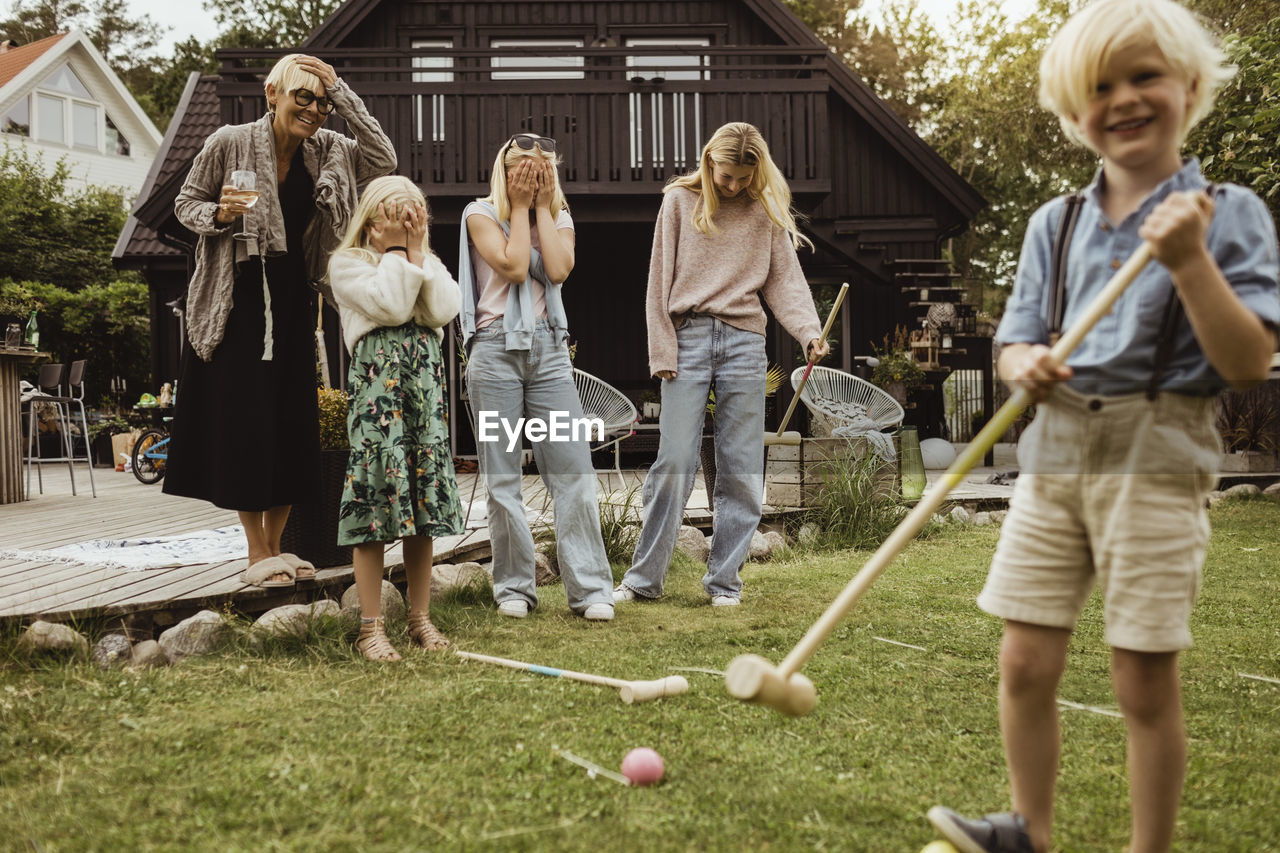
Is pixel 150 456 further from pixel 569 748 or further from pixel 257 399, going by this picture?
pixel 569 748

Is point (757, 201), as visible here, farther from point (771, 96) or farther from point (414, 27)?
point (414, 27)

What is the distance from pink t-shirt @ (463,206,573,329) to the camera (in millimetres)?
3653

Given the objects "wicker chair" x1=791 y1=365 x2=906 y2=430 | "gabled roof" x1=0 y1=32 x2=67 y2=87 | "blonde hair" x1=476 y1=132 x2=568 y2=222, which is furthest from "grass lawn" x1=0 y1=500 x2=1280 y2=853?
"gabled roof" x1=0 y1=32 x2=67 y2=87

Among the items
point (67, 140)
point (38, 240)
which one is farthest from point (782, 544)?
point (67, 140)

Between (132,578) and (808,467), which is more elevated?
(808,467)

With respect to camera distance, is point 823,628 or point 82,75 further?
point 82,75

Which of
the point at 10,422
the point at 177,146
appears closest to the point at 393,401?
the point at 10,422

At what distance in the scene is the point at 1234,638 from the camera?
11.3ft

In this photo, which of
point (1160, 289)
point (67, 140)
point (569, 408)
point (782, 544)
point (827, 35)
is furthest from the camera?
point (67, 140)

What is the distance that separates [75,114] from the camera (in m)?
21.3

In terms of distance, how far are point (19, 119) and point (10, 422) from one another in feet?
54.4

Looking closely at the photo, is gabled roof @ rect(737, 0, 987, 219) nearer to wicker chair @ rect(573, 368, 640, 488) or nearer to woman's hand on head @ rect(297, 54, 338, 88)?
wicker chair @ rect(573, 368, 640, 488)

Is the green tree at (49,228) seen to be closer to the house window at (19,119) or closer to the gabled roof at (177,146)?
the house window at (19,119)

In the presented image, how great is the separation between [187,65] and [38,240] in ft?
24.9
